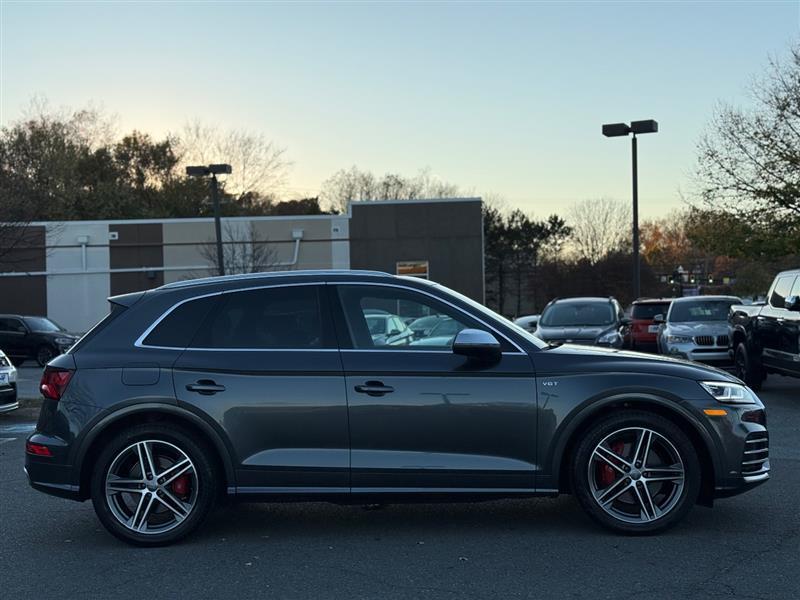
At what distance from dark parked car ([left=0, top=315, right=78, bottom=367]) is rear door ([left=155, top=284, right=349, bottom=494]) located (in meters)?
21.0

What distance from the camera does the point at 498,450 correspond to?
5535mm

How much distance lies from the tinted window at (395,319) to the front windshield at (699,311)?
1253 cm

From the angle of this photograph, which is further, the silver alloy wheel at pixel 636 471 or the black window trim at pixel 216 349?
the black window trim at pixel 216 349

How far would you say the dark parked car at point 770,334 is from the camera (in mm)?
12117

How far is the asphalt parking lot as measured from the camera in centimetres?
480

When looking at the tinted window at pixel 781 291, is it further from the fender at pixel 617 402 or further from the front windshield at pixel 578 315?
the fender at pixel 617 402

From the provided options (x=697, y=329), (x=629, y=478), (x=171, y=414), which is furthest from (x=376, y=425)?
(x=697, y=329)

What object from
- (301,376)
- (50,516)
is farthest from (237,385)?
(50,516)

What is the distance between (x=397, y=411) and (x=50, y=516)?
2.99m

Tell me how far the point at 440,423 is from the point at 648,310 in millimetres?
17459

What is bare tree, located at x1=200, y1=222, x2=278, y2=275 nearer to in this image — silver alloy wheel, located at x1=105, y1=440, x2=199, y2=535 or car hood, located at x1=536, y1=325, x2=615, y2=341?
car hood, located at x1=536, y1=325, x2=615, y2=341

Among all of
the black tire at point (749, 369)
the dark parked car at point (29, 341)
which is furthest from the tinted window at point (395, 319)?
the dark parked car at point (29, 341)

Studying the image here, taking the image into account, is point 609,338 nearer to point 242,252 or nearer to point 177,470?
point 177,470

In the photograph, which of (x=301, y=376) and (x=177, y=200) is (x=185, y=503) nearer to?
(x=301, y=376)
